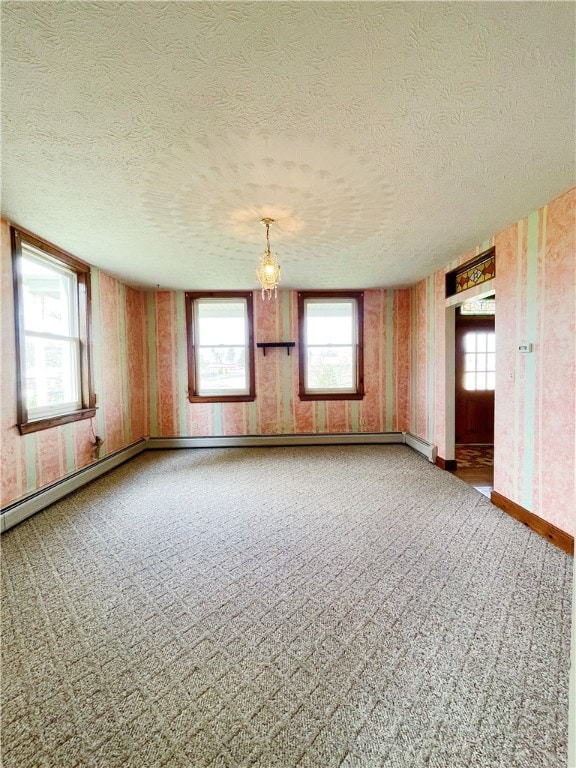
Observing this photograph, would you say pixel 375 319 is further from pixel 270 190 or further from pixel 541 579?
pixel 541 579

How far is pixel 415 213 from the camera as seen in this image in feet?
7.98

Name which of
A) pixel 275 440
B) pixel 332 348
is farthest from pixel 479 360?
pixel 275 440

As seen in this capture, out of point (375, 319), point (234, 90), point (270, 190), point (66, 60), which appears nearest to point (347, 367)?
point (375, 319)

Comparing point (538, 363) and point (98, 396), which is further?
point (98, 396)

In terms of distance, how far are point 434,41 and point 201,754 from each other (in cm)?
263

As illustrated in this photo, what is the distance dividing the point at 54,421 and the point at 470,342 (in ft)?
20.2

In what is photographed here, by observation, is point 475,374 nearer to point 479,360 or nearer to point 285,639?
point 479,360

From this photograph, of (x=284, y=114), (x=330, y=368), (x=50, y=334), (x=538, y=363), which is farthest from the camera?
(x=330, y=368)

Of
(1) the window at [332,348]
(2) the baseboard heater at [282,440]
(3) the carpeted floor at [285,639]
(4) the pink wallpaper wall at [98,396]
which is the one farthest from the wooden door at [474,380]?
(4) the pink wallpaper wall at [98,396]

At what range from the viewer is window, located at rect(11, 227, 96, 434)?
2.69m

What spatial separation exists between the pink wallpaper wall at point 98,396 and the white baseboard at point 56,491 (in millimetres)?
64

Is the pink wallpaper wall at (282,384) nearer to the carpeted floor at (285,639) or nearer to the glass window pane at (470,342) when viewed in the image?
the glass window pane at (470,342)

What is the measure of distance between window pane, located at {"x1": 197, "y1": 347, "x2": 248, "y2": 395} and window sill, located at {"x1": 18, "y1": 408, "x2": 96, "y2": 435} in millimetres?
1757

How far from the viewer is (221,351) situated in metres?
5.11
